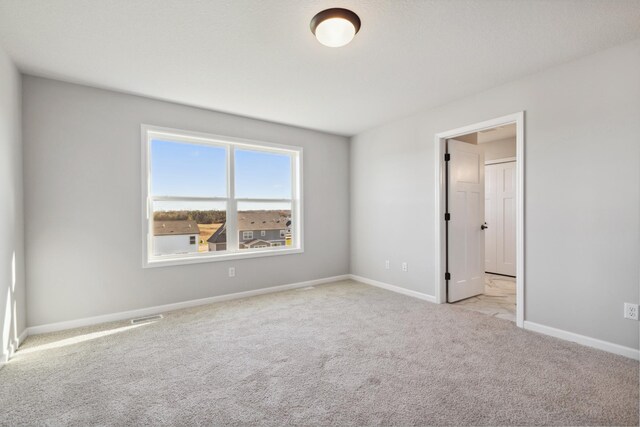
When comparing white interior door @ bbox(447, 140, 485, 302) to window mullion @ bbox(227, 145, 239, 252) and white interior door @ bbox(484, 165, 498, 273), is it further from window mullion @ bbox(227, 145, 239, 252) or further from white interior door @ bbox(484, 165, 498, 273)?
window mullion @ bbox(227, 145, 239, 252)

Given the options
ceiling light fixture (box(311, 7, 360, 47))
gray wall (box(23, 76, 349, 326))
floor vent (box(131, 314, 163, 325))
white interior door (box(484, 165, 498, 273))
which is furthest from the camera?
white interior door (box(484, 165, 498, 273))

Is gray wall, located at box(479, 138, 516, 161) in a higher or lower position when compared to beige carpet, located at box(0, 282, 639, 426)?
higher

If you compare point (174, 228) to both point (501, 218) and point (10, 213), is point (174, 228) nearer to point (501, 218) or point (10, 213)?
point (10, 213)

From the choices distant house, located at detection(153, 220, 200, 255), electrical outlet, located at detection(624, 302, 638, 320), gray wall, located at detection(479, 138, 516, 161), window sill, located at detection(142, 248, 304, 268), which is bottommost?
electrical outlet, located at detection(624, 302, 638, 320)

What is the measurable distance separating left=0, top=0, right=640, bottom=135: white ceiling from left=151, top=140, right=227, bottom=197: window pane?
0.66m

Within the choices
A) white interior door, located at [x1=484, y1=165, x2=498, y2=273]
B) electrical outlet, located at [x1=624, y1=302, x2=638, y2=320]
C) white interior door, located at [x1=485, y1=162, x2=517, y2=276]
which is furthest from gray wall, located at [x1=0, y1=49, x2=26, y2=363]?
white interior door, located at [x1=485, y1=162, x2=517, y2=276]

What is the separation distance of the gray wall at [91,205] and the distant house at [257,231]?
1.11 feet

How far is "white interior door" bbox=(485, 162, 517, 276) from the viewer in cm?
539

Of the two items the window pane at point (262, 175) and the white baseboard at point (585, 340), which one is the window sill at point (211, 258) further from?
the white baseboard at point (585, 340)

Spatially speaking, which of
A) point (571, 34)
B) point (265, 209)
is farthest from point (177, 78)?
point (571, 34)

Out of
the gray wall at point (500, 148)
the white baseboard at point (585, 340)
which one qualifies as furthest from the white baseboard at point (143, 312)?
the gray wall at point (500, 148)

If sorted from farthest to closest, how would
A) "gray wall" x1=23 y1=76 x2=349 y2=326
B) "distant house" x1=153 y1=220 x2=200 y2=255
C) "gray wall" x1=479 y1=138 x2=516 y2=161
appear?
"gray wall" x1=479 y1=138 x2=516 y2=161 → "distant house" x1=153 y1=220 x2=200 y2=255 → "gray wall" x1=23 y1=76 x2=349 y2=326

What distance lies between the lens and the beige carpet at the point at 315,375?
1729 mm

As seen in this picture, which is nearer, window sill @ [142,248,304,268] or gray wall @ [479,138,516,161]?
window sill @ [142,248,304,268]
